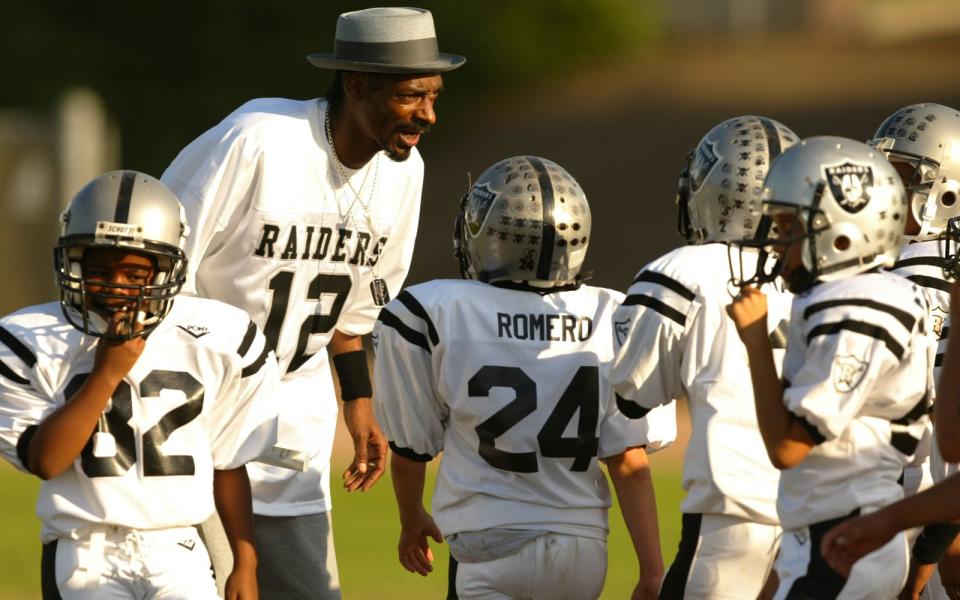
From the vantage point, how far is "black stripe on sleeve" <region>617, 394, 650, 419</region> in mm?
4492

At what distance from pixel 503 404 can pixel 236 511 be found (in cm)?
81

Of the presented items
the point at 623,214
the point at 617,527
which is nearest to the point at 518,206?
the point at 617,527

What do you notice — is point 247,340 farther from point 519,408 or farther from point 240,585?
point 519,408

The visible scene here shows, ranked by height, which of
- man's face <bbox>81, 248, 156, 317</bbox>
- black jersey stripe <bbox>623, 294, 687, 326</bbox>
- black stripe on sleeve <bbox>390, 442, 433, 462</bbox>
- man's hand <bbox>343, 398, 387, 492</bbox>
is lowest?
man's hand <bbox>343, 398, 387, 492</bbox>

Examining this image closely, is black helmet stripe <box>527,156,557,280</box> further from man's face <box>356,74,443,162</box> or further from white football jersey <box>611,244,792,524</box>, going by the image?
man's face <box>356,74,443,162</box>

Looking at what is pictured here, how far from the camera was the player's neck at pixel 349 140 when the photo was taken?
566 cm

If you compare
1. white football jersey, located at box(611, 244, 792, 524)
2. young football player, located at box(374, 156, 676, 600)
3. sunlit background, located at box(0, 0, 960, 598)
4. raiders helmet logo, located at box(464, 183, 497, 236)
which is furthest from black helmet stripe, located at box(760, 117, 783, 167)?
sunlit background, located at box(0, 0, 960, 598)

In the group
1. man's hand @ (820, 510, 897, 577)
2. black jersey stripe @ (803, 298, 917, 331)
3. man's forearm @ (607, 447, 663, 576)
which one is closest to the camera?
man's hand @ (820, 510, 897, 577)

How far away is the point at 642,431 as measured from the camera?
15.4 ft

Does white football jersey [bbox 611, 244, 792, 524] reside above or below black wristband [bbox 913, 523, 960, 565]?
above

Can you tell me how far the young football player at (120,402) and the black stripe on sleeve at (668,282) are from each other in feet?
3.82

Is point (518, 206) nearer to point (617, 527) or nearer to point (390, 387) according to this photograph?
point (390, 387)

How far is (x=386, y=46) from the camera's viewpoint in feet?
18.1

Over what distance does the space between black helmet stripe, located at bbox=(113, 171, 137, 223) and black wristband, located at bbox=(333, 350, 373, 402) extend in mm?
1670
